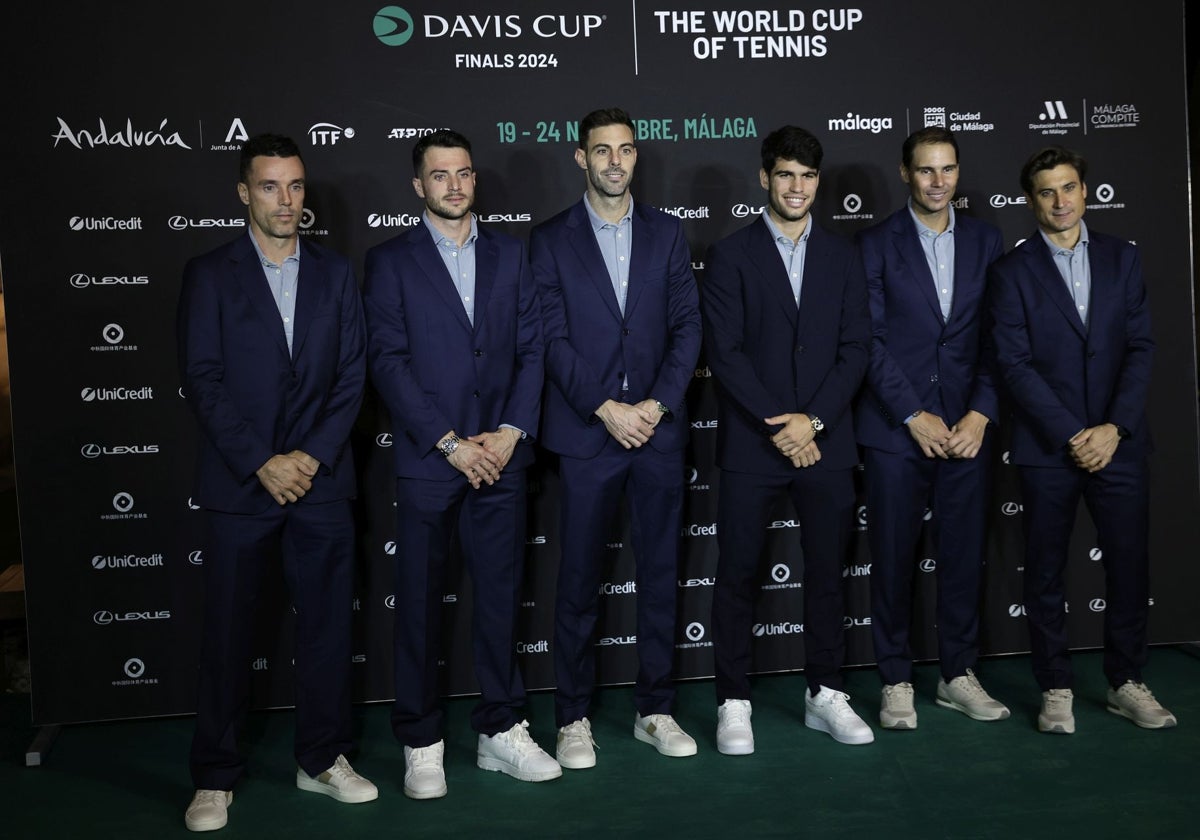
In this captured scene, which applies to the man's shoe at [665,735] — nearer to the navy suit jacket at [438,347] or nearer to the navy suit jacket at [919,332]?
the navy suit jacket at [438,347]

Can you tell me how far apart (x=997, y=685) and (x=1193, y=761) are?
89 cm

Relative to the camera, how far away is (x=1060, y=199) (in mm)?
4051

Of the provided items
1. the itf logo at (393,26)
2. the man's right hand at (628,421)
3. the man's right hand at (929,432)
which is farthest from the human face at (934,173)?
the itf logo at (393,26)

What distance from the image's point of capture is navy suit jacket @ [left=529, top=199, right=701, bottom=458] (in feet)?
12.8

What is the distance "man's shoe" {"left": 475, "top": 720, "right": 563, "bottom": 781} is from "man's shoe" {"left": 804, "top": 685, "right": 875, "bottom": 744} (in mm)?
934

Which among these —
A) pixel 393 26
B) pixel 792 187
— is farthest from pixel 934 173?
pixel 393 26

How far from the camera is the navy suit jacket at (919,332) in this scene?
4148 millimetres

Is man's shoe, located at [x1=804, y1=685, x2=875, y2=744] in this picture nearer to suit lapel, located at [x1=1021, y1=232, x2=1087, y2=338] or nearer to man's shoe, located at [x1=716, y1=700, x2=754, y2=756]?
man's shoe, located at [x1=716, y1=700, x2=754, y2=756]

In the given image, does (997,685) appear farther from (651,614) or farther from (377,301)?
(377,301)

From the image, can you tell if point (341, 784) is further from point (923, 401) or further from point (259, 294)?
point (923, 401)

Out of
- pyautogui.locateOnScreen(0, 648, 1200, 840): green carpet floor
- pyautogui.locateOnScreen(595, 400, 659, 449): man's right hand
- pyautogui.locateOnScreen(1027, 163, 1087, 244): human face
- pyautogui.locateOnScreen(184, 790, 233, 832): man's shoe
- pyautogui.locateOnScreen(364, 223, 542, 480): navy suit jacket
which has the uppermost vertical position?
pyautogui.locateOnScreen(1027, 163, 1087, 244): human face

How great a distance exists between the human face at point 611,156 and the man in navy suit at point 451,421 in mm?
351

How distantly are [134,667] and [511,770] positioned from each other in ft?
5.40

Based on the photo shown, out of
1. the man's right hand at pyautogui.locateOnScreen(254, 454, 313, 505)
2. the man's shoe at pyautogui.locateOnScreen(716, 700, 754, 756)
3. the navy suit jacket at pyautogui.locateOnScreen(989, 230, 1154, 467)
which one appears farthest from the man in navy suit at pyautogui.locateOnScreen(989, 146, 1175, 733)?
the man's right hand at pyautogui.locateOnScreen(254, 454, 313, 505)
